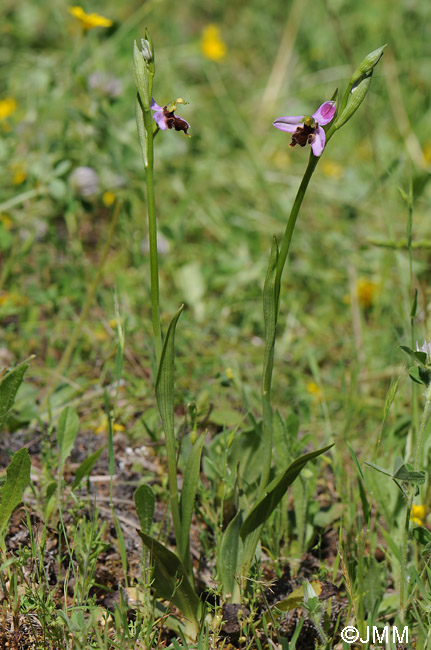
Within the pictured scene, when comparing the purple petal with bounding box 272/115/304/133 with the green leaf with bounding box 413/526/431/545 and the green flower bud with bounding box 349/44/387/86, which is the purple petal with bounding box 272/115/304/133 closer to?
the green flower bud with bounding box 349/44/387/86

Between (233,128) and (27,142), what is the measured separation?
108 centimetres

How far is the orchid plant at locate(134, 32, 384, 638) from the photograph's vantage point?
1054mm

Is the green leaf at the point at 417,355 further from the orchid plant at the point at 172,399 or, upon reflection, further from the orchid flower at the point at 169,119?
the orchid flower at the point at 169,119

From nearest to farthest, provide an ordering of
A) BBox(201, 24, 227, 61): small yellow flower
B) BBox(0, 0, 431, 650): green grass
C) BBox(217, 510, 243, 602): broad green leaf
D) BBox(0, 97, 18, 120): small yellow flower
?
BBox(217, 510, 243, 602): broad green leaf, BBox(0, 0, 431, 650): green grass, BBox(0, 97, 18, 120): small yellow flower, BBox(201, 24, 227, 61): small yellow flower

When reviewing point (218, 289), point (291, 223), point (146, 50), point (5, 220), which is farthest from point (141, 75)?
point (218, 289)

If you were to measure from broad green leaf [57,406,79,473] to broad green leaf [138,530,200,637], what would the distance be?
40cm

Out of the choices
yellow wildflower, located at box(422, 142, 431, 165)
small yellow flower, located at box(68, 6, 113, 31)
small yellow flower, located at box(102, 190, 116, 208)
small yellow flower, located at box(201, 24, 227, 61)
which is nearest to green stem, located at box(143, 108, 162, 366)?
small yellow flower, located at box(68, 6, 113, 31)

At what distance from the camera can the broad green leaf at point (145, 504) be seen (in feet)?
4.38

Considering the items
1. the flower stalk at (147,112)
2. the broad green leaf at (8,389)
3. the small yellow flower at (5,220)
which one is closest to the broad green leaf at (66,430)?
the broad green leaf at (8,389)

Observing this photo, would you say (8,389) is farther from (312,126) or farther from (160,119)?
(312,126)

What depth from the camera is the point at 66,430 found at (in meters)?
1.58

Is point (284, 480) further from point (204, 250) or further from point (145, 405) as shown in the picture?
point (204, 250)

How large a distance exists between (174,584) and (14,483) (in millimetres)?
367

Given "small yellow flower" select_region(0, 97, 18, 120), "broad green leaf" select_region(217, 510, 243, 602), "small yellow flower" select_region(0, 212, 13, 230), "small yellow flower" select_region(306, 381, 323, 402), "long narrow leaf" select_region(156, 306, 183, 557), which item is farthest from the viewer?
"small yellow flower" select_region(0, 97, 18, 120)
